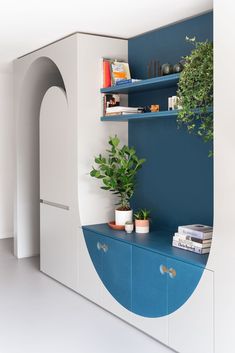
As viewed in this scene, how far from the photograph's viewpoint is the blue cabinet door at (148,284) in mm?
3150

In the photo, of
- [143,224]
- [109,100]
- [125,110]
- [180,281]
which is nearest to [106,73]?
[109,100]

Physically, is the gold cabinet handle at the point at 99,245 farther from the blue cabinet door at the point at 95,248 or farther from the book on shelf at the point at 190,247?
the book on shelf at the point at 190,247

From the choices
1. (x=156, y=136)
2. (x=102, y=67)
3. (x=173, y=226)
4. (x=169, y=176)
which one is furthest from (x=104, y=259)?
(x=102, y=67)

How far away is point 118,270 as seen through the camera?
3.59m

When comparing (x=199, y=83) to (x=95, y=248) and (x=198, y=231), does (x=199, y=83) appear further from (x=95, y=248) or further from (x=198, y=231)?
(x=95, y=248)

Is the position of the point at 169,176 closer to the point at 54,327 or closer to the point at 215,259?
the point at 215,259

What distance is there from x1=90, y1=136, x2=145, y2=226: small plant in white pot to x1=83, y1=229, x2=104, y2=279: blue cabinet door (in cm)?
24

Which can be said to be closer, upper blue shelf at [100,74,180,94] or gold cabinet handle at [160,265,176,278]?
gold cabinet handle at [160,265,176,278]

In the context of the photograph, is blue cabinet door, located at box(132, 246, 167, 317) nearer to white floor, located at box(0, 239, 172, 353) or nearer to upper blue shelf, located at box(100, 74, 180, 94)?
white floor, located at box(0, 239, 172, 353)

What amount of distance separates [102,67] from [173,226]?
5.20 feet

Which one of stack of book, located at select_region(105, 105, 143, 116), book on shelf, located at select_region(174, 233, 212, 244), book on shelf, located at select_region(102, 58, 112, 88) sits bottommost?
book on shelf, located at select_region(174, 233, 212, 244)

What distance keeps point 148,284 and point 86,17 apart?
2130 millimetres

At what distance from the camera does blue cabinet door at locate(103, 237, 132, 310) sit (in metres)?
3.49

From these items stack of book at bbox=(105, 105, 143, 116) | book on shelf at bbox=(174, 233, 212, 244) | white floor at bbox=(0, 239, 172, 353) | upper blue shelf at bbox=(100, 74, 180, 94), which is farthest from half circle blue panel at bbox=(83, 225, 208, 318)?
upper blue shelf at bbox=(100, 74, 180, 94)
